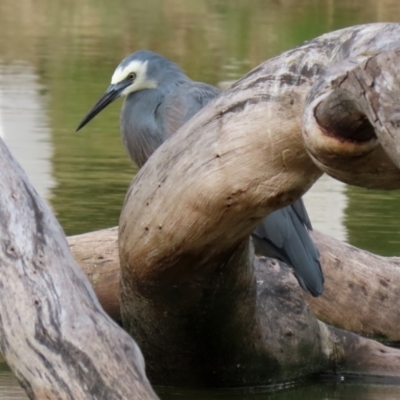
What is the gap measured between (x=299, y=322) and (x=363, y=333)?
58 cm

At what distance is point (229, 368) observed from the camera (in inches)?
146

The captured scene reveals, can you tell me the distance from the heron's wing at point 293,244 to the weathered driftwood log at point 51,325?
A: 5.67 feet

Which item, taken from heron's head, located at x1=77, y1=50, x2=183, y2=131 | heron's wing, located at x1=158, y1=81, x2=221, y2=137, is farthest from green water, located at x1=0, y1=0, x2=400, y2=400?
heron's wing, located at x1=158, y1=81, x2=221, y2=137

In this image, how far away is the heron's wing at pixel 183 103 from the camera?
15.4 feet

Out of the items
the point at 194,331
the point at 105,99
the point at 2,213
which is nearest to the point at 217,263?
the point at 194,331

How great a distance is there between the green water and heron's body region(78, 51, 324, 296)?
589 mm

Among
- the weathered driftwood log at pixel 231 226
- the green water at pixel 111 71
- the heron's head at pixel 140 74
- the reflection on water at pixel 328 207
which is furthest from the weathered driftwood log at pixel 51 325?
the reflection on water at pixel 328 207

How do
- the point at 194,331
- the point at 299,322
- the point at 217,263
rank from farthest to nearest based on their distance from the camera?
the point at 299,322, the point at 194,331, the point at 217,263

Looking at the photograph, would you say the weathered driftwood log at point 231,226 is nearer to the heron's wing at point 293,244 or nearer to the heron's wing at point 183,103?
the heron's wing at point 293,244

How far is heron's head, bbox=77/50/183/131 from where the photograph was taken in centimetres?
509

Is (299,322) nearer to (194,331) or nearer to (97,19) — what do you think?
(194,331)

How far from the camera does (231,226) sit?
3.16 m

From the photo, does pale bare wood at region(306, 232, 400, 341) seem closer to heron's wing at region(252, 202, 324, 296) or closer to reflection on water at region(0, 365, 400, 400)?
heron's wing at region(252, 202, 324, 296)

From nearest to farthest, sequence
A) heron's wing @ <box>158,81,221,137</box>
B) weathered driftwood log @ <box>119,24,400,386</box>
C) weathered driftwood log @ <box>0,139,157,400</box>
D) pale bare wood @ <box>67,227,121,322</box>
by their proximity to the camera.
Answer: weathered driftwood log @ <box>0,139,157,400</box> → weathered driftwood log @ <box>119,24,400,386</box> → pale bare wood @ <box>67,227,121,322</box> → heron's wing @ <box>158,81,221,137</box>
